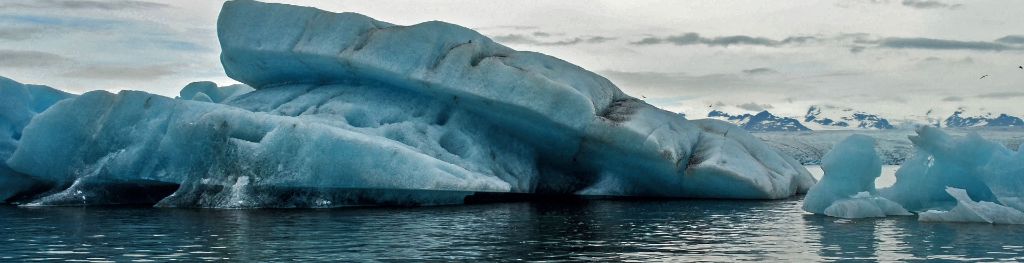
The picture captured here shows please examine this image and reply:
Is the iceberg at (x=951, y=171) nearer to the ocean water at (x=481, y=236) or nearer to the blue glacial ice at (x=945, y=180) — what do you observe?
the blue glacial ice at (x=945, y=180)

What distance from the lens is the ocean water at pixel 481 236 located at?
12719 millimetres

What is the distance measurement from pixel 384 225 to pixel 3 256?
5.79 meters

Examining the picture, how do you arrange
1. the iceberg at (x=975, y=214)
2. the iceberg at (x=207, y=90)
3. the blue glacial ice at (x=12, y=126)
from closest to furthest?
the iceberg at (x=975, y=214) → the blue glacial ice at (x=12, y=126) → the iceberg at (x=207, y=90)

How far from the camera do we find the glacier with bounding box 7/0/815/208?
2078 centimetres

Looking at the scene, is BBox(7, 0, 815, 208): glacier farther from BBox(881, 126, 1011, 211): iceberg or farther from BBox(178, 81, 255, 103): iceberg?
BBox(881, 126, 1011, 211): iceberg

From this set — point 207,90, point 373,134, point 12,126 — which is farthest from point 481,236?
point 207,90

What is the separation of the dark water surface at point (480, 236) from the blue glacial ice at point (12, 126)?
10.6 feet

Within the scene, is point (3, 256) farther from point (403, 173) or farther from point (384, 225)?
point (403, 173)

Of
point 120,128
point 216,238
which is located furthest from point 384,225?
point 120,128

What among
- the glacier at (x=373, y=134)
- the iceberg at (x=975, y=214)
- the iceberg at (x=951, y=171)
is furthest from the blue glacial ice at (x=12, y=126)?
the iceberg at (x=975, y=214)

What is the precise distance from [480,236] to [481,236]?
0.01m

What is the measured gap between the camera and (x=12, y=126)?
24844 mm

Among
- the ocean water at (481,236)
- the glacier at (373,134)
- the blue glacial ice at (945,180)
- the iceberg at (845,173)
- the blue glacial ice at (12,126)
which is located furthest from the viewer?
the blue glacial ice at (12,126)

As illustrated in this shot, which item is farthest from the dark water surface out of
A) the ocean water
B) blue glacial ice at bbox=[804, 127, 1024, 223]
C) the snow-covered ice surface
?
the snow-covered ice surface
